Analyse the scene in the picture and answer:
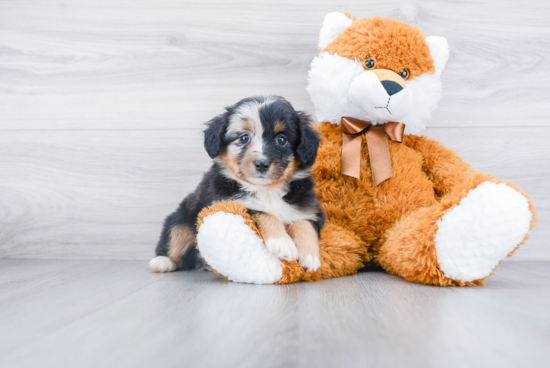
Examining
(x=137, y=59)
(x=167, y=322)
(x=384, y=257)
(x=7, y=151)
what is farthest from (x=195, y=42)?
(x=167, y=322)

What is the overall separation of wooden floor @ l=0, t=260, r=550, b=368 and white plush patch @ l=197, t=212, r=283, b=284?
5cm

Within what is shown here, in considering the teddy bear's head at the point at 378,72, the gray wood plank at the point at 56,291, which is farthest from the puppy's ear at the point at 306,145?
the gray wood plank at the point at 56,291

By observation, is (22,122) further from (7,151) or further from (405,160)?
(405,160)

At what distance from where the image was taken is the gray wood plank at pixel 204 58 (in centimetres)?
211

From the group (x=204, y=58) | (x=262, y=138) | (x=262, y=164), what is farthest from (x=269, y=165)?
(x=204, y=58)

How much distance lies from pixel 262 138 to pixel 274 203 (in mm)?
241

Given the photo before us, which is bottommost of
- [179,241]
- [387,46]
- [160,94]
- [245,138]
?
[179,241]

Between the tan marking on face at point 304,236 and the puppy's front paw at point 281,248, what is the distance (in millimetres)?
74

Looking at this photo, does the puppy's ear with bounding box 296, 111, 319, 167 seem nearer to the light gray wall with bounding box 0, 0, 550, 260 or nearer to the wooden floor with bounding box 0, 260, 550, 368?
the wooden floor with bounding box 0, 260, 550, 368

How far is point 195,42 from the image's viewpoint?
2.17 m

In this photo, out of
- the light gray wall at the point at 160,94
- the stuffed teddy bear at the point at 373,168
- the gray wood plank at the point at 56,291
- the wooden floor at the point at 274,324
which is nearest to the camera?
the wooden floor at the point at 274,324

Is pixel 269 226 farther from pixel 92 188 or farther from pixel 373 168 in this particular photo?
pixel 92 188

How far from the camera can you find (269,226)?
139cm

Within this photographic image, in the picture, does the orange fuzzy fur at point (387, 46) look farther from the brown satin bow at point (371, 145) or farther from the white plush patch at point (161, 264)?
the white plush patch at point (161, 264)
